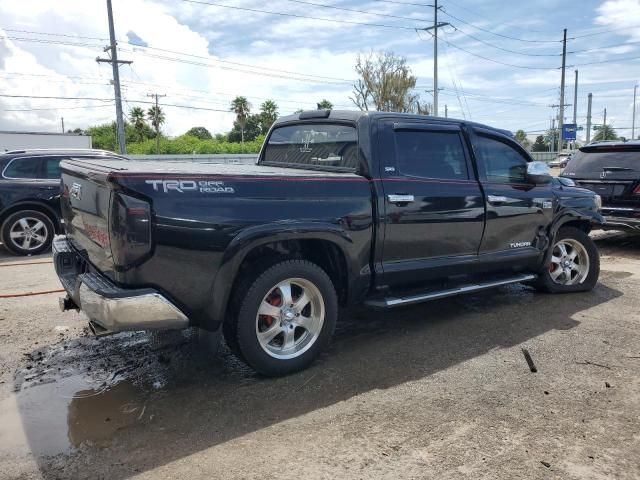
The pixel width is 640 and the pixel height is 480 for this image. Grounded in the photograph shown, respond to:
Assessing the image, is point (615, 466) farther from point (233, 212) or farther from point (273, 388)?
point (233, 212)

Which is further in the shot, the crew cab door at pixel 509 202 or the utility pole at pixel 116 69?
the utility pole at pixel 116 69

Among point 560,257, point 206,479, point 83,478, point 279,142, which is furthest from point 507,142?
point 83,478

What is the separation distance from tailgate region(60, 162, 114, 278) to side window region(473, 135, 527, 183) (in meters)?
3.37

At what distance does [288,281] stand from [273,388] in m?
0.74

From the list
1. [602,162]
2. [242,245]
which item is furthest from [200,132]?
[242,245]

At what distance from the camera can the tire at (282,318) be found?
140 inches

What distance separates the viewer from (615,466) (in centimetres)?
278

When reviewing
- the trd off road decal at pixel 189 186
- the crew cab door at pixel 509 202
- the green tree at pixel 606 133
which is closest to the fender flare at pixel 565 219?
the crew cab door at pixel 509 202

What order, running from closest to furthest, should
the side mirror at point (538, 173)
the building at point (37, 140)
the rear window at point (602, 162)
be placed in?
1. the side mirror at point (538, 173)
2. the rear window at point (602, 162)
3. the building at point (37, 140)

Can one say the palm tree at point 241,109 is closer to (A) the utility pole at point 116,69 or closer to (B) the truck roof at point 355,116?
(A) the utility pole at point 116,69

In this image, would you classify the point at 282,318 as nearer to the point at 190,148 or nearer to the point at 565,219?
the point at 565,219

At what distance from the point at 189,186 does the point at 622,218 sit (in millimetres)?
7446

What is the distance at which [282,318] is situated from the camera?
12.4 ft

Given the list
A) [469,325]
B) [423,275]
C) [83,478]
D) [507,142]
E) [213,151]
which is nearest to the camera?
[83,478]
